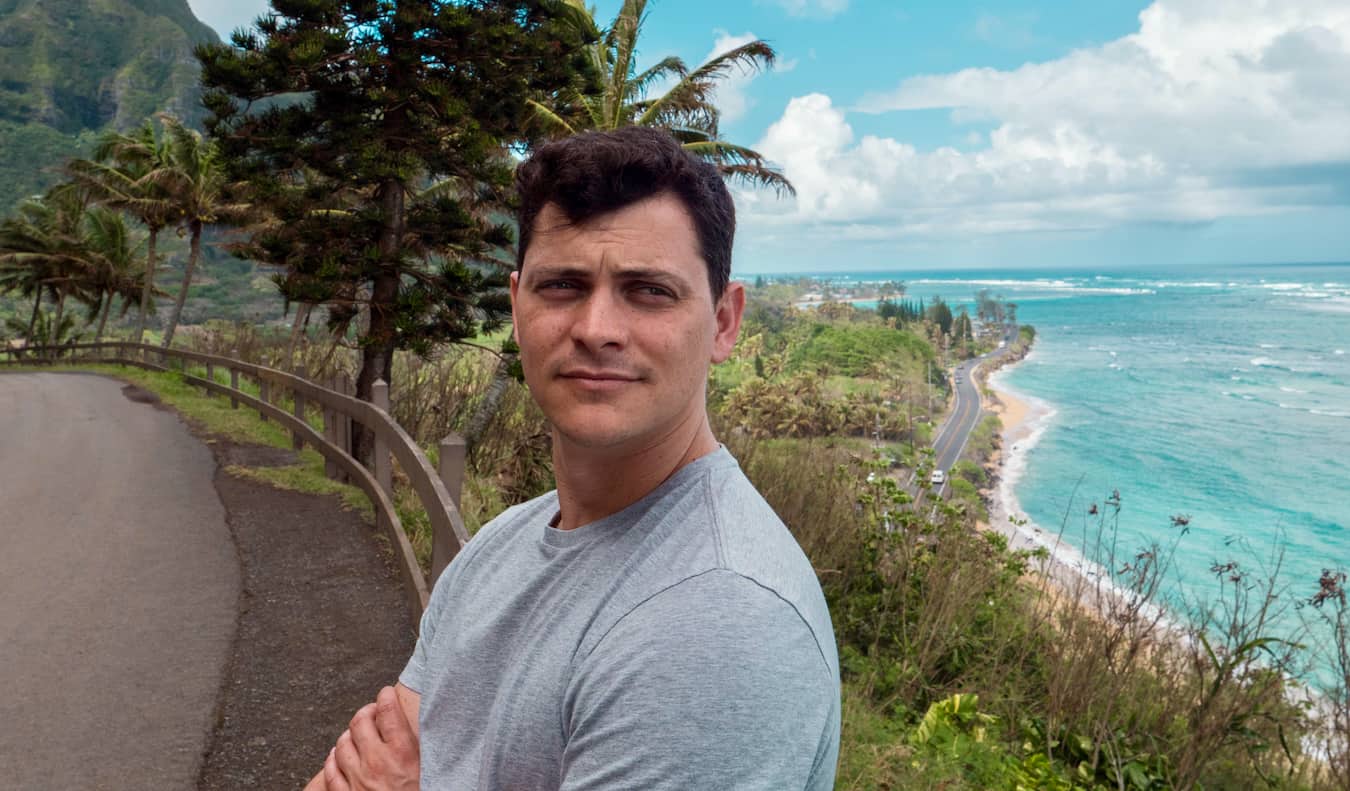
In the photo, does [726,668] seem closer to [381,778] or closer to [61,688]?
[381,778]

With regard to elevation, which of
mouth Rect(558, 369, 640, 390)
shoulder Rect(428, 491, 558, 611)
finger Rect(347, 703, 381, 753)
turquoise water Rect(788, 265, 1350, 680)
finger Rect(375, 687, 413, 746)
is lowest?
turquoise water Rect(788, 265, 1350, 680)

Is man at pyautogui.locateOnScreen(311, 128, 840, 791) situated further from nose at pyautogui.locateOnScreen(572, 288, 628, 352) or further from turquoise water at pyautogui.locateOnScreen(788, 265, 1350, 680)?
turquoise water at pyautogui.locateOnScreen(788, 265, 1350, 680)

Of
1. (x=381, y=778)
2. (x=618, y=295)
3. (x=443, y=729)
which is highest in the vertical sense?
(x=618, y=295)

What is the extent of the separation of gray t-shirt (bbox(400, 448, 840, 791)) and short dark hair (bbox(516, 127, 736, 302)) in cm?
35

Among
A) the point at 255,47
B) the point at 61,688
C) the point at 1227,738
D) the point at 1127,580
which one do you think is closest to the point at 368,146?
the point at 255,47

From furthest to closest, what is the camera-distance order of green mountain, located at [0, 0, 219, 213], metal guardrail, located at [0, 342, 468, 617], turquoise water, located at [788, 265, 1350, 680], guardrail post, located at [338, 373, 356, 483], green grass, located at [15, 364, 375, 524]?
green mountain, located at [0, 0, 219, 213] < turquoise water, located at [788, 265, 1350, 680] < green grass, located at [15, 364, 375, 524] < guardrail post, located at [338, 373, 356, 483] < metal guardrail, located at [0, 342, 468, 617]

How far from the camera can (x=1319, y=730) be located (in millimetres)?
5543

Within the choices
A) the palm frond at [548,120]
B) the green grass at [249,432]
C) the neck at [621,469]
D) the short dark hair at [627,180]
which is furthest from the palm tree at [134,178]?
the neck at [621,469]

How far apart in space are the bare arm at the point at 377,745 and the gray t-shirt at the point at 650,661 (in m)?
0.24

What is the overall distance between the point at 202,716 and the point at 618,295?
3498 millimetres

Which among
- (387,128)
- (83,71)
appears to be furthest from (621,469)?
(83,71)

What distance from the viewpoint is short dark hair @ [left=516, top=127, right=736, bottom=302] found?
1.30 meters

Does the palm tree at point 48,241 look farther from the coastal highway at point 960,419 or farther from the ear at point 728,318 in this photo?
the ear at point 728,318

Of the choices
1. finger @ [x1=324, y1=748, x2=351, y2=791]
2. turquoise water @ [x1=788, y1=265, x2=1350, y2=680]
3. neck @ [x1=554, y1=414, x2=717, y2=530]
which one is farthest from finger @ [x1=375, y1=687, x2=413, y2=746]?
turquoise water @ [x1=788, y1=265, x2=1350, y2=680]
